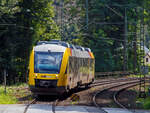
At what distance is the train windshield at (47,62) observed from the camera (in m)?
21.3

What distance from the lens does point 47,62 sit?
70.3 ft

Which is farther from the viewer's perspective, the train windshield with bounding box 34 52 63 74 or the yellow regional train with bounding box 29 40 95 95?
the train windshield with bounding box 34 52 63 74

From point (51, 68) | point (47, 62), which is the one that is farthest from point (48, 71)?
point (47, 62)

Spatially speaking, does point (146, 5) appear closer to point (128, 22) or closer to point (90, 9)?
point (128, 22)

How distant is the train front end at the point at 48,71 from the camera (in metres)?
21.1

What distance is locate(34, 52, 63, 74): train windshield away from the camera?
21.3 m

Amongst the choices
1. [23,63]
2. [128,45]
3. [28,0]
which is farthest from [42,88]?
[128,45]

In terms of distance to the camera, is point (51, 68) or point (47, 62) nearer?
point (51, 68)

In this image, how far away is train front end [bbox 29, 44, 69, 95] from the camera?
69.3 feet

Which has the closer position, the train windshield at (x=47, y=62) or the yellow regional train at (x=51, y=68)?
the yellow regional train at (x=51, y=68)

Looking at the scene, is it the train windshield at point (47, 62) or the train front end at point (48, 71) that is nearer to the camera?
the train front end at point (48, 71)

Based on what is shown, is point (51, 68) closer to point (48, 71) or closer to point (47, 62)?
point (48, 71)

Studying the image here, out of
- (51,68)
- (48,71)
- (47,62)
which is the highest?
(47,62)

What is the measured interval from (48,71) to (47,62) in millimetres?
509
